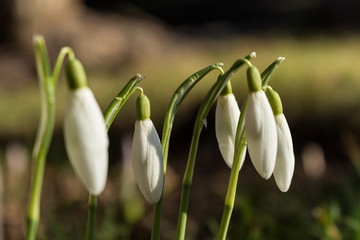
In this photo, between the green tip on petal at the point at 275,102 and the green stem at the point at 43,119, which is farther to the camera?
the green tip on petal at the point at 275,102

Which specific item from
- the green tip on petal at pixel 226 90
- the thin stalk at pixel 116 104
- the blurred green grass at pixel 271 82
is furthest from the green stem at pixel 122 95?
the blurred green grass at pixel 271 82

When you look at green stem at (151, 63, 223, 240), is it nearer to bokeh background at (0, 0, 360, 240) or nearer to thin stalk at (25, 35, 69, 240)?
thin stalk at (25, 35, 69, 240)

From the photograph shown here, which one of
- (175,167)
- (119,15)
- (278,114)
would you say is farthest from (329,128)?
(119,15)

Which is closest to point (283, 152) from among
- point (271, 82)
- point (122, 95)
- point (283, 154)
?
point (283, 154)

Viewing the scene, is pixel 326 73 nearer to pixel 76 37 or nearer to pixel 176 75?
pixel 176 75

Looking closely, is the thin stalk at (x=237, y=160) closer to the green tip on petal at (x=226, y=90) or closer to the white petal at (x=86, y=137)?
the green tip on petal at (x=226, y=90)

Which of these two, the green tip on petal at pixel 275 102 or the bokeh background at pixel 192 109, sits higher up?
the green tip on petal at pixel 275 102

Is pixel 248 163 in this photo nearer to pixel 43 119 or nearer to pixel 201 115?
pixel 201 115
